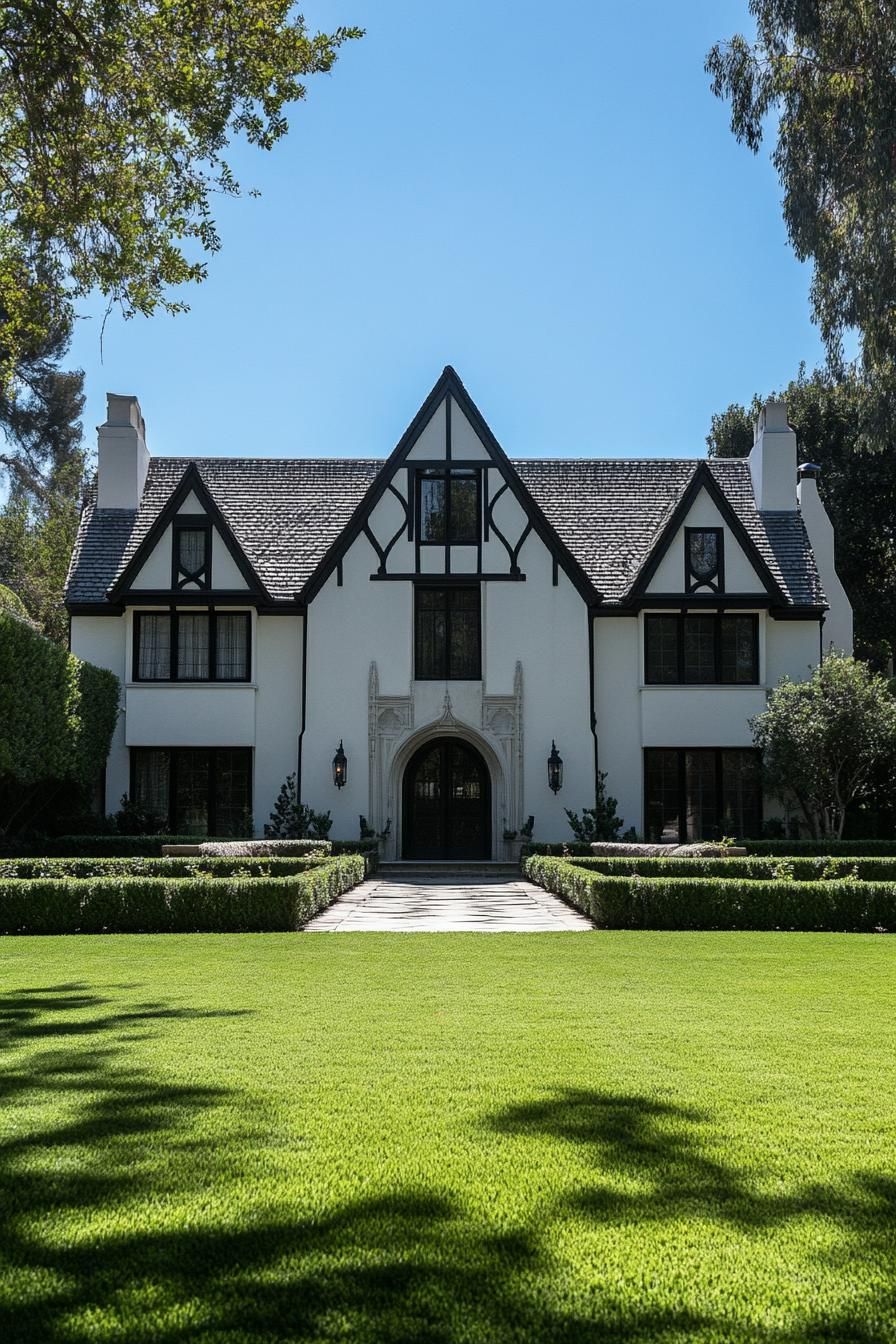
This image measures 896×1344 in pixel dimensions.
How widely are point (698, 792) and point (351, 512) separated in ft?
39.5

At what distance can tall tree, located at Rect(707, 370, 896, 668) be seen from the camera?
46375mm

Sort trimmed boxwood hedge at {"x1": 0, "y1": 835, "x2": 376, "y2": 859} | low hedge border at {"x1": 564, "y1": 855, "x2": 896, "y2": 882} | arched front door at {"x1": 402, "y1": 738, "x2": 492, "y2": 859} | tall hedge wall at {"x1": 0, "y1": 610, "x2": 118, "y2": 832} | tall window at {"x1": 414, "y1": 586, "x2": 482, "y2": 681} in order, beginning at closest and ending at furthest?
low hedge border at {"x1": 564, "y1": 855, "x2": 896, "y2": 882}
tall hedge wall at {"x1": 0, "y1": 610, "x2": 118, "y2": 832}
trimmed boxwood hedge at {"x1": 0, "y1": 835, "x2": 376, "y2": 859}
tall window at {"x1": 414, "y1": 586, "x2": 482, "y2": 681}
arched front door at {"x1": 402, "y1": 738, "x2": 492, "y2": 859}

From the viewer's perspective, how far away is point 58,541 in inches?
2007

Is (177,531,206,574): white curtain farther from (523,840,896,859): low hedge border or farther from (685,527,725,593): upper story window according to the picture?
(685,527,725,593): upper story window

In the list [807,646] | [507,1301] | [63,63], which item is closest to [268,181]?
[63,63]

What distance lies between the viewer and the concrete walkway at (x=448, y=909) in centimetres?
1584

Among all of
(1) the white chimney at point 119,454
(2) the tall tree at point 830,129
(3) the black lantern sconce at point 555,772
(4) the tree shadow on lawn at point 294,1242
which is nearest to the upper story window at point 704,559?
(3) the black lantern sconce at point 555,772

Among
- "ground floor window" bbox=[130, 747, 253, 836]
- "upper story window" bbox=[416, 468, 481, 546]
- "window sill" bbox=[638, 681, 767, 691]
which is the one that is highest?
"upper story window" bbox=[416, 468, 481, 546]

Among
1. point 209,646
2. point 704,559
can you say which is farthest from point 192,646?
point 704,559

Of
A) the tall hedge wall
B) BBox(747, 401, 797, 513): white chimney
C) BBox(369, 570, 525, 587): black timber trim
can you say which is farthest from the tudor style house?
BBox(747, 401, 797, 513): white chimney

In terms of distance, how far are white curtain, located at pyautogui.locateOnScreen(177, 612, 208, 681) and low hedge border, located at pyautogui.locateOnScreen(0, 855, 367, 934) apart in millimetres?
14800

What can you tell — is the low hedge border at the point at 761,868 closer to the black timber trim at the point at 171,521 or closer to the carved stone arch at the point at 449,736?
the carved stone arch at the point at 449,736

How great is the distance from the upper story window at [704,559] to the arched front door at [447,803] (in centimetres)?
709

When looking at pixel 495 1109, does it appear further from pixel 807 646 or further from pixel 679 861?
pixel 807 646
